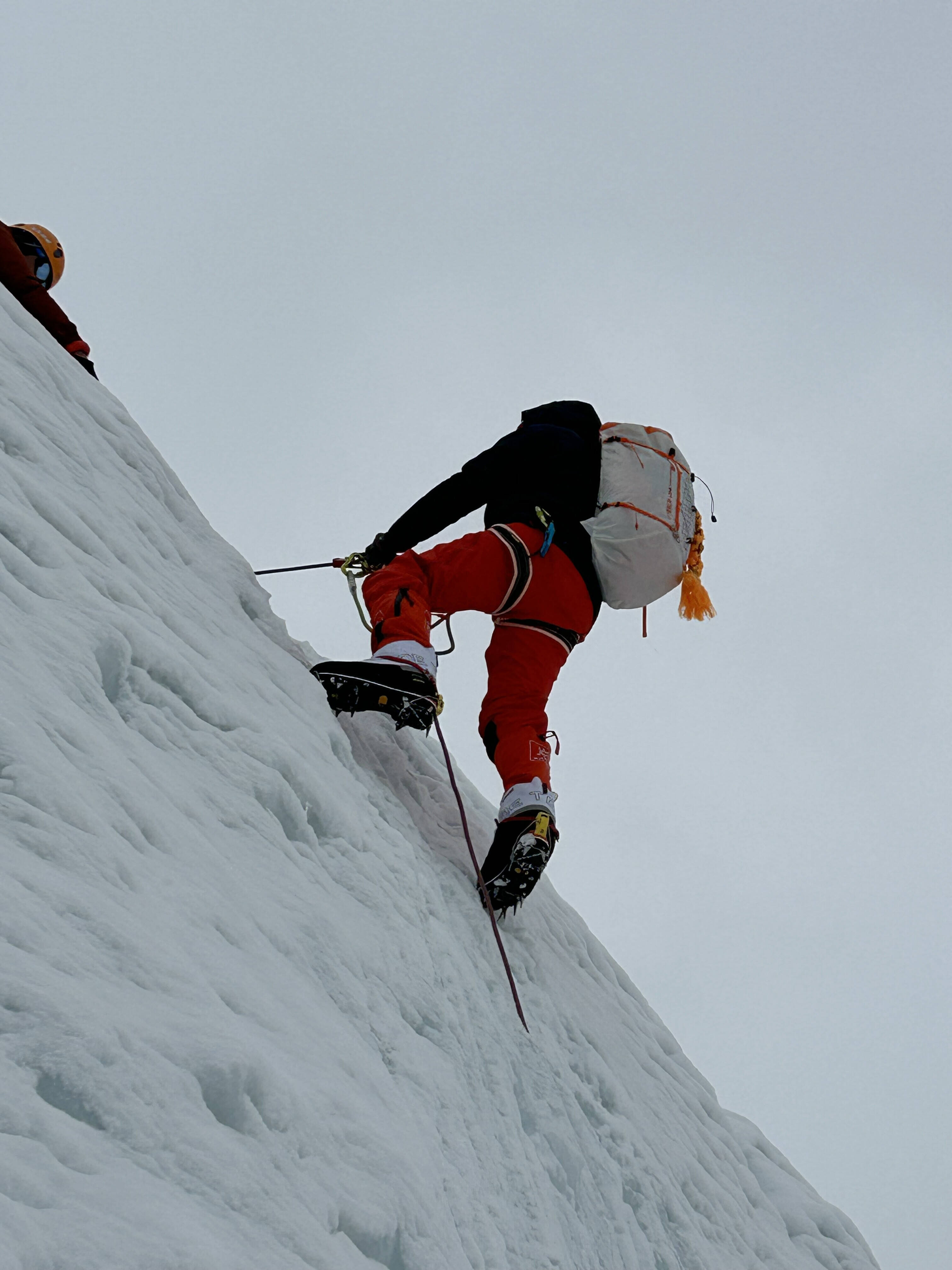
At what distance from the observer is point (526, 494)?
4676mm

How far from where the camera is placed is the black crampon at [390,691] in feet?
12.8

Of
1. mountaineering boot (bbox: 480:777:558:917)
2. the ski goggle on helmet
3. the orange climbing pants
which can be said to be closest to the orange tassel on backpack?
the orange climbing pants

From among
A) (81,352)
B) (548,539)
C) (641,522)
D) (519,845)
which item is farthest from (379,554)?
(81,352)

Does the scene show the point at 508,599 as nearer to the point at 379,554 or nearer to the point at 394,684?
the point at 379,554

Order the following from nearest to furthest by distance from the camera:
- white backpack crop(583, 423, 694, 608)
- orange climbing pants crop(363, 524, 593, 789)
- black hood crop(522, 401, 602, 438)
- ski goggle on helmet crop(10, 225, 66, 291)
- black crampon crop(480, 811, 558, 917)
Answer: black crampon crop(480, 811, 558, 917) < orange climbing pants crop(363, 524, 593, 789) < white backpack crop(583, 423, 694, 608) < black hood crop(522, 401, 602, 438) < ski goggle on helmet crop(10, 225, 66, 291)

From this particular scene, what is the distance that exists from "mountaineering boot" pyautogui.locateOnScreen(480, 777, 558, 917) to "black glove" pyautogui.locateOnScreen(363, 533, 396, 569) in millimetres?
1001

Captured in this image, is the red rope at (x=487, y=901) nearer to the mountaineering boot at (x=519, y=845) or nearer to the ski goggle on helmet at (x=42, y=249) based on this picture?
the mountaineering boot at (x=519, y=845)

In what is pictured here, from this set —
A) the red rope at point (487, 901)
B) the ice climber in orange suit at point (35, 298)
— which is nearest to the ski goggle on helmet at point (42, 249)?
the ice climber in orange suit at point (35, 298)

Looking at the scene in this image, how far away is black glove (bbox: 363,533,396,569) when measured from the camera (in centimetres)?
441

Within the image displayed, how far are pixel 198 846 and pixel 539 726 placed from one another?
6.72 ft

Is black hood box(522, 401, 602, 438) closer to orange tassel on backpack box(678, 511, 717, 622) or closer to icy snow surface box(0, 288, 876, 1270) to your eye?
orange tassel on backpack box(678, 511, 717, 622)

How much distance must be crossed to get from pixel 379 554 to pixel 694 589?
1.36 m

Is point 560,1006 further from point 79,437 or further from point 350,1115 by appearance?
point 79,437

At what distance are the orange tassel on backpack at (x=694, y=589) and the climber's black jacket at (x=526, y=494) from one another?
37 cm
